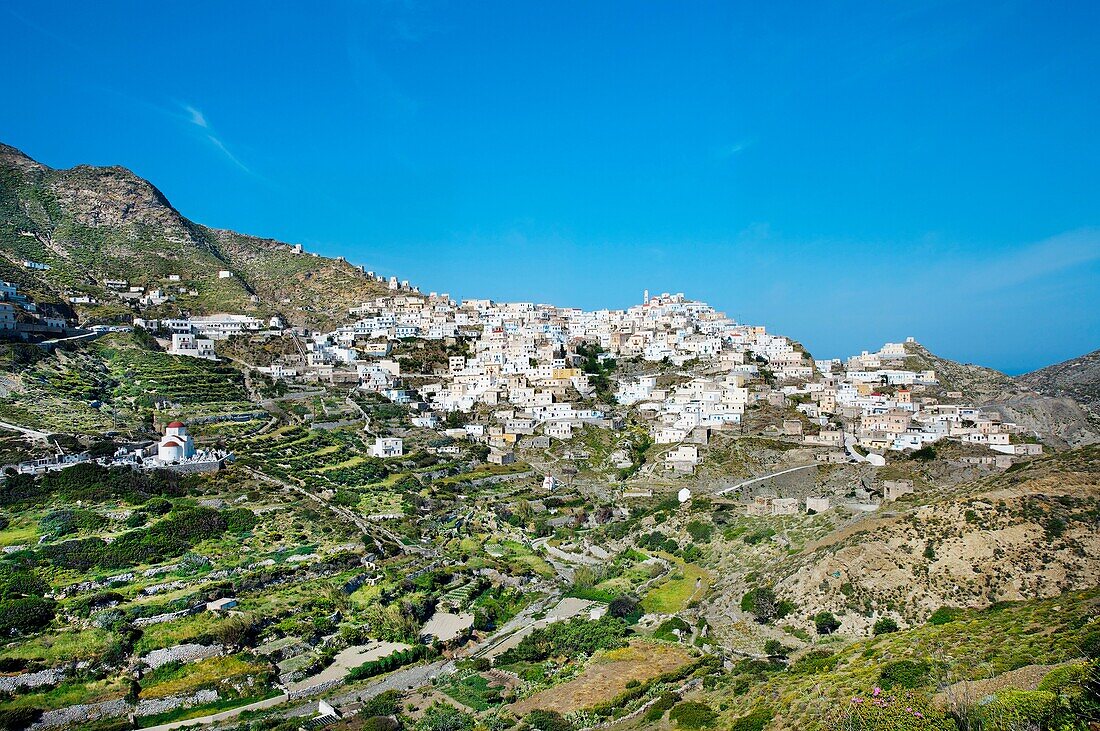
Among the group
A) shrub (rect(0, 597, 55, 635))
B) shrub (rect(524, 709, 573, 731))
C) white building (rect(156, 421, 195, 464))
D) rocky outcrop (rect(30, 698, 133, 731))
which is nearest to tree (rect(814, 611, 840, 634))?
shrub (rect(524, 709, 573, 731))

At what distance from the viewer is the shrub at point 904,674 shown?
15460 millimetres

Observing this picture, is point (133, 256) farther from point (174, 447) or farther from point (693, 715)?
point (693, 715)

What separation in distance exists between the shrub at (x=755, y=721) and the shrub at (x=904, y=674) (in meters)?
2.51

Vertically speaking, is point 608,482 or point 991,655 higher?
point 608,482

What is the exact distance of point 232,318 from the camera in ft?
223

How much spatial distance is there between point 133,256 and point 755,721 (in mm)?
86561

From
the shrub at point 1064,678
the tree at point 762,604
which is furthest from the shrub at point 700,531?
the shrub at point 1064,678

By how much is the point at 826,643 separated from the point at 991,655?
751 centimetres

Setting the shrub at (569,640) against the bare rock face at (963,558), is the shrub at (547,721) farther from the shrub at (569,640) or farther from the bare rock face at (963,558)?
the bare rock face at (963,558)

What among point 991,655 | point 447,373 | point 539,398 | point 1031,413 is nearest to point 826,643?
point 991,655

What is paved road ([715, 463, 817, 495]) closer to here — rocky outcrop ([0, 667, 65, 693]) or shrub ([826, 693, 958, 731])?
shrub ([826, 693, 958, 731])

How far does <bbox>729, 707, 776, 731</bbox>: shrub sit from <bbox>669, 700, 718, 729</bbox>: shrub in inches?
40.3

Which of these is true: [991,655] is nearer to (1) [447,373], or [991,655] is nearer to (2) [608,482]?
(2) [608,482]

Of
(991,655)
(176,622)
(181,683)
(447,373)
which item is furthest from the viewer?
(447,373)
